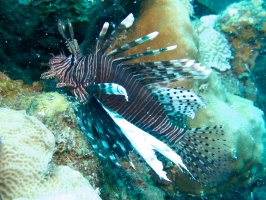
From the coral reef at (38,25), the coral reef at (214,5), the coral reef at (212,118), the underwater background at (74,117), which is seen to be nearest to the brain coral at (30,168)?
the underwater background at (74,117)

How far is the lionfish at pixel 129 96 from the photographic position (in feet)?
8.94

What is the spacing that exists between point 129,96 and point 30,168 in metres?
1.49

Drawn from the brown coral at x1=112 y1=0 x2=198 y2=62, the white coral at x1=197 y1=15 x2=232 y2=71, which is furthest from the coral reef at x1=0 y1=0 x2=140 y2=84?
the white coral at x1=197 y1=15 x2=232 y2=71

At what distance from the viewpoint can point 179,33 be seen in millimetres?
3623

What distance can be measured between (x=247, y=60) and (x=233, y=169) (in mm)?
3985

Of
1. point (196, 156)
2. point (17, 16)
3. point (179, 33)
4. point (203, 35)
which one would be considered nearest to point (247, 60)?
point (203, 35)

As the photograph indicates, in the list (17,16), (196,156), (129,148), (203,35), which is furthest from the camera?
(203,35)

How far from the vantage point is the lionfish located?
2.72m

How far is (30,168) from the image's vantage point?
1.80 meters

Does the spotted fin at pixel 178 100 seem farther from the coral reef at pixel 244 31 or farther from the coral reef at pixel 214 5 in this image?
the coral reef at pixel 214 5

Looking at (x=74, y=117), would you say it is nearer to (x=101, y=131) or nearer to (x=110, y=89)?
(x=101, y=131)

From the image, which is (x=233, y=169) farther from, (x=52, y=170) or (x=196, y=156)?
(x=52, y=170)

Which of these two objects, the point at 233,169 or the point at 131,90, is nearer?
the point at 131,90

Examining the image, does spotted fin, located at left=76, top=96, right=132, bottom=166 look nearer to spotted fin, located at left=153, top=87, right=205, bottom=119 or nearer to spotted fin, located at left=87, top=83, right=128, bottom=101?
spotted fin, located at left=87, top=83, right=128, bottom=101
